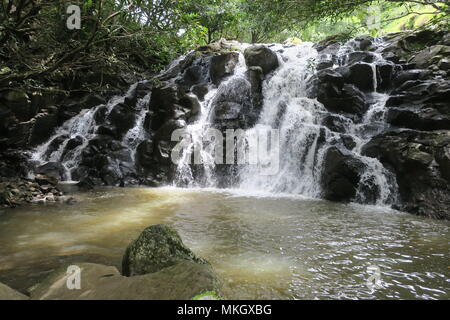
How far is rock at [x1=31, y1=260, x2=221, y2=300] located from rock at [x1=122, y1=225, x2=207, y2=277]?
37 centimetres

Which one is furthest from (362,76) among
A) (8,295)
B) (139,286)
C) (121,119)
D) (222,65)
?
(8,295)

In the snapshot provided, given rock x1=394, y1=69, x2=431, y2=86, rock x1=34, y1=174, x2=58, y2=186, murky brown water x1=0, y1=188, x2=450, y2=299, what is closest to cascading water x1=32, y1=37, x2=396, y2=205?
rock x1=394, y1=69, x2=431, y2=86

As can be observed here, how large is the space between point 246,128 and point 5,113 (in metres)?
11.5

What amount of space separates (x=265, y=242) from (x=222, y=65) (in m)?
13.1

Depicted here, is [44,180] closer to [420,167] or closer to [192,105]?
[192,105]

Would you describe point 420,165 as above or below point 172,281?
above

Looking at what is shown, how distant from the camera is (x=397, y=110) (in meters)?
11.1

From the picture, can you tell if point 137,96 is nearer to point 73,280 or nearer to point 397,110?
point 397,110

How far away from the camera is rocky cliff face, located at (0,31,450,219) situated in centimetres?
957

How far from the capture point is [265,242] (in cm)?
575

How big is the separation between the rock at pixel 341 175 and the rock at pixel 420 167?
102cm

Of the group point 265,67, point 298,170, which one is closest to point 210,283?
point 298,170

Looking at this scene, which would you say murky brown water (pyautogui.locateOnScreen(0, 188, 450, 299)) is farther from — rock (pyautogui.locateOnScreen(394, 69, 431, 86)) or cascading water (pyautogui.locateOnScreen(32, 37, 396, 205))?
rock (pyautogui.locateOnScreen(394, 69, 431, 86))
